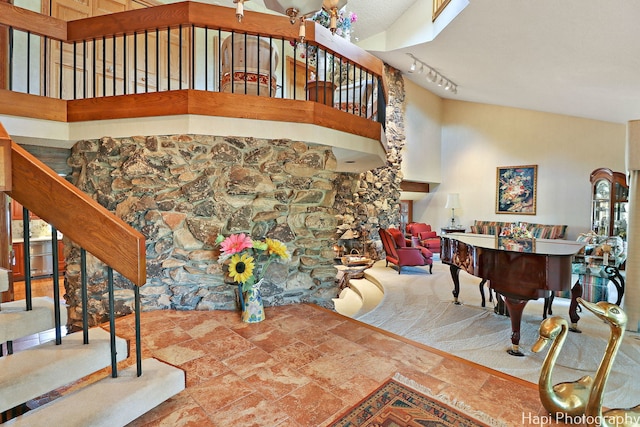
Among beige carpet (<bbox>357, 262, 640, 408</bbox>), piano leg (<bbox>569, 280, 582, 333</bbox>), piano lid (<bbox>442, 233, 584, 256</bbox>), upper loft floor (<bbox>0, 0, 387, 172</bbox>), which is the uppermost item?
upper loft floor (<bbox>0, 0, 387, 172</bbox>)

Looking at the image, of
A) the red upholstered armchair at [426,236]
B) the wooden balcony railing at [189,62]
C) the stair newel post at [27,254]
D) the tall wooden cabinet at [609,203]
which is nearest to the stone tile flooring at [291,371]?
the stair newel post at [27,254]

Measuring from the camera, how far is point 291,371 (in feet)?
6.01

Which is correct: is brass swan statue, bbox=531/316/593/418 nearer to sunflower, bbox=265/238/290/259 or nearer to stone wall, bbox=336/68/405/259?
sunflower, bbox=265/238/290/259

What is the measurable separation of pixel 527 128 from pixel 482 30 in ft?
15.6

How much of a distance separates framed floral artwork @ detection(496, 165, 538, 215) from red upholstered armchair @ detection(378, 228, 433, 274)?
131 inches

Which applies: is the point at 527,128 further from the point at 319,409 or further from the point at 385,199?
the point at 319,409

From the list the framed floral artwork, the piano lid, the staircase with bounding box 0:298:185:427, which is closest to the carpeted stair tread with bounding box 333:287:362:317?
the piano lid

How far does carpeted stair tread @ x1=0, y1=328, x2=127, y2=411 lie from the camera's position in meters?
1.18

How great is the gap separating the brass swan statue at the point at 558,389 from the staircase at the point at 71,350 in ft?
5.63

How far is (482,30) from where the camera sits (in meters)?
4.02

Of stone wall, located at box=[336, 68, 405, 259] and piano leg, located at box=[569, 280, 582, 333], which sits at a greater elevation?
stone wall, located at box=[336, 68, 405, 259]

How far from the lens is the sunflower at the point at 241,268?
2.45 meters

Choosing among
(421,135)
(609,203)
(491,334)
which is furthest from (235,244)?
(421,135)

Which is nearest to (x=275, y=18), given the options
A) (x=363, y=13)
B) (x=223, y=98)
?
(x=223, y=98)
